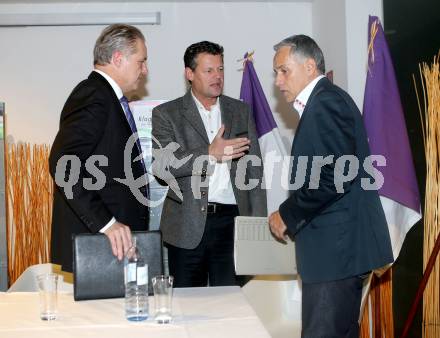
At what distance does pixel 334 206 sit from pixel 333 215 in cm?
3

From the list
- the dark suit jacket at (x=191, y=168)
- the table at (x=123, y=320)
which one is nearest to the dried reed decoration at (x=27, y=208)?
the dark suit jacket at (x=191, y=168)

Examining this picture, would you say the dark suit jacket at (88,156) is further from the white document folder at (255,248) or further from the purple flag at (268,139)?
the purple flag at (268,139)

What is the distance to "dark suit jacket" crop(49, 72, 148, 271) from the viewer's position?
2.03m

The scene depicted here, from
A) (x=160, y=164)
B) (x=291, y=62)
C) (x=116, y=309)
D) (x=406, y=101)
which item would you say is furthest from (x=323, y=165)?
(x=406, y=101)

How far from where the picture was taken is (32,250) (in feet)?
13.6

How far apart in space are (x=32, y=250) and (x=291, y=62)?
2664mm

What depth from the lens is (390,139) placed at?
10.4 feet

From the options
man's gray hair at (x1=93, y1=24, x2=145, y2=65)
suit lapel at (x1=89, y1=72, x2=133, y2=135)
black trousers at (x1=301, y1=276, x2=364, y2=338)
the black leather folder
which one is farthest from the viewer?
man's gray hair at (x1=93, y1=24, x2=145, y2=65)

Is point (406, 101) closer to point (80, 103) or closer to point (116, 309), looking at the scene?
point (80, 103)

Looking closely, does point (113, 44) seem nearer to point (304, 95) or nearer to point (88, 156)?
point (88, 156)

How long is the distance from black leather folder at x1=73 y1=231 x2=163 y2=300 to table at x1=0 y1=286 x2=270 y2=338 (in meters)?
0.04

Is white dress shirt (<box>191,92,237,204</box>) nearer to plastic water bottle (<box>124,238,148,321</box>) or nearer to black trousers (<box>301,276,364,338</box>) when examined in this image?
black trousers (<box>301,276,364,338</box>)

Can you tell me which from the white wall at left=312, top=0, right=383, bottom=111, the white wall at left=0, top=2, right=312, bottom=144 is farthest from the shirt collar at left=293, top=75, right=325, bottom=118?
the white wall at left=0, top=2, right=312, bottom=144

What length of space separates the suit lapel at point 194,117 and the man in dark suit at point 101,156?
690mm
